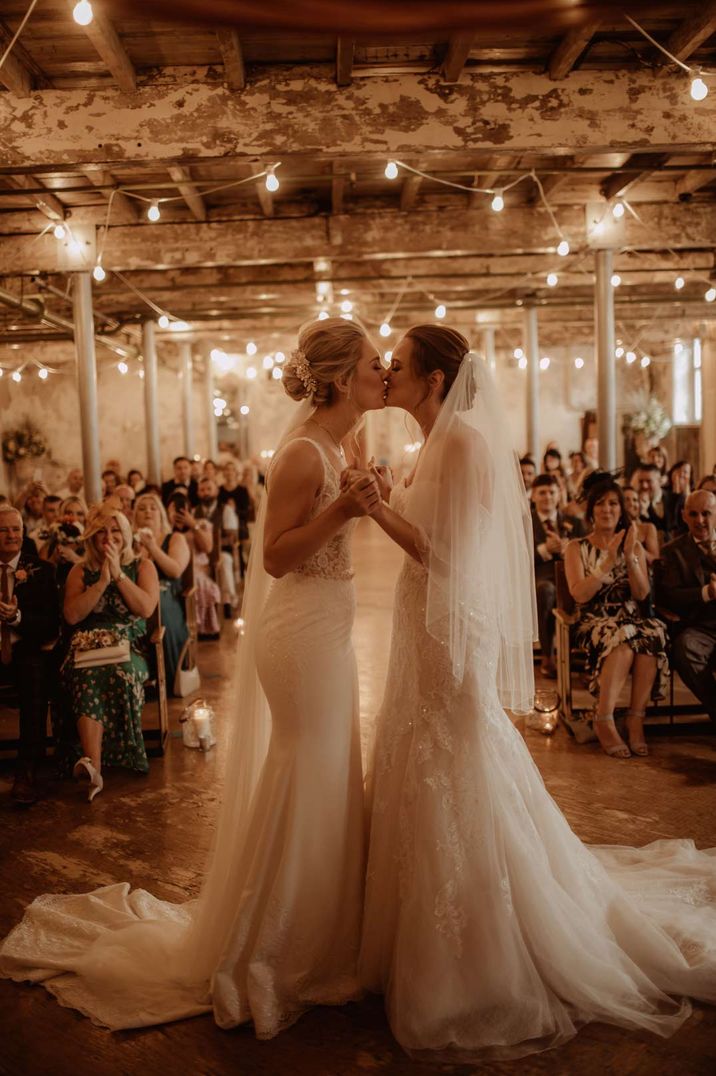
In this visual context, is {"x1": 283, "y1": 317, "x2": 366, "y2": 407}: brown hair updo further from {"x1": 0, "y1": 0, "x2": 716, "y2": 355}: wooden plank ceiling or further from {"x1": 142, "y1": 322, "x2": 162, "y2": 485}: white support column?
{"x1": 142, "y1": 322, "x2": 162, "y2": 485}: white support column

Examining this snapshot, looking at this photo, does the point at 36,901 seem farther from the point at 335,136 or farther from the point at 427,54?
the point at 427,54

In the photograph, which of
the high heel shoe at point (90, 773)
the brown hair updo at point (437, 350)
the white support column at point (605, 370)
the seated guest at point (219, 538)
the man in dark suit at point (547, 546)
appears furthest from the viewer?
the seated guest at point (219, 538)

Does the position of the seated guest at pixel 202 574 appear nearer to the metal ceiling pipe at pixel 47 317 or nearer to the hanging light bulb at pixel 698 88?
the metal ceiling pipe at pixel 47 317

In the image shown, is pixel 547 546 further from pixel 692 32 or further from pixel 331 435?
pixel 331 435

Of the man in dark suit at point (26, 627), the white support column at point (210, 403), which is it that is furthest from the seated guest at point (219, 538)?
the white support column at point (210, 403)

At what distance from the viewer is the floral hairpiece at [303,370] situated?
256 centimetres

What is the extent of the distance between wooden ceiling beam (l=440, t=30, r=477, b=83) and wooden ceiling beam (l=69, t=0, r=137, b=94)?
178 centimetres

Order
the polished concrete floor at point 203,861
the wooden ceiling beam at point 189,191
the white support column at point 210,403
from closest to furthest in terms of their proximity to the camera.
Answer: the polished concrete floor at point 203,861 → the wooden ceiling beam at point 189,191 → the white support column at point 210,403

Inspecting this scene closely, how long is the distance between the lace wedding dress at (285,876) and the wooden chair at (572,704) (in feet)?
8.75

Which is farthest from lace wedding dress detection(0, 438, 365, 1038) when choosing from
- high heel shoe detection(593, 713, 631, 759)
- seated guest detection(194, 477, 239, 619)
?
seated guest detection(194, 477, 239, 619)

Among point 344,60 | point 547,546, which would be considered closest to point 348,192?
point 344,60

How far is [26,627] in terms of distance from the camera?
451 cm

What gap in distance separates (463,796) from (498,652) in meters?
0.44

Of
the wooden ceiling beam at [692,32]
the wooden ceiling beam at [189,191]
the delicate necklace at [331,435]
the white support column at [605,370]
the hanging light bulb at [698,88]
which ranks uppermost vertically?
the wooden ceiling beam at [189,191]
